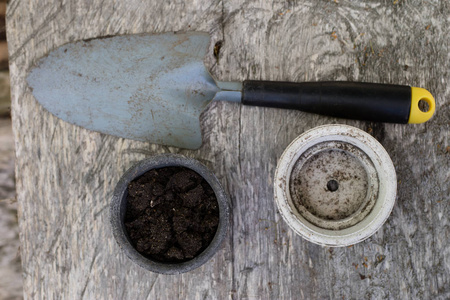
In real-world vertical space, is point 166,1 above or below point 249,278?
above

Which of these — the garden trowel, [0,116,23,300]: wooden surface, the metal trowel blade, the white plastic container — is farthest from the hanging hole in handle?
[0,116,23,300]: wooden surface

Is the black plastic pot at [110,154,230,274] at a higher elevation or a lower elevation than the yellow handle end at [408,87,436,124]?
lower

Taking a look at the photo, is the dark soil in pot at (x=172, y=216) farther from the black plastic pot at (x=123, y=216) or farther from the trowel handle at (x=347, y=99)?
the trowel handle at (x=347, y=99)

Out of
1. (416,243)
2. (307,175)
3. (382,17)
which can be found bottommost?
(416,243)

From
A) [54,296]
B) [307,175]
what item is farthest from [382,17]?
[54,296]

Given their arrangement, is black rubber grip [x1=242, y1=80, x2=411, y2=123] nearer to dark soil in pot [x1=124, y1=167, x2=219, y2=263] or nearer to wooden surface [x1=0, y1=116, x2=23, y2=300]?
A: dark soil in pot [x1=124, y1=167, x2=219, y2=263]

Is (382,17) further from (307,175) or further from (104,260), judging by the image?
(104,260)
